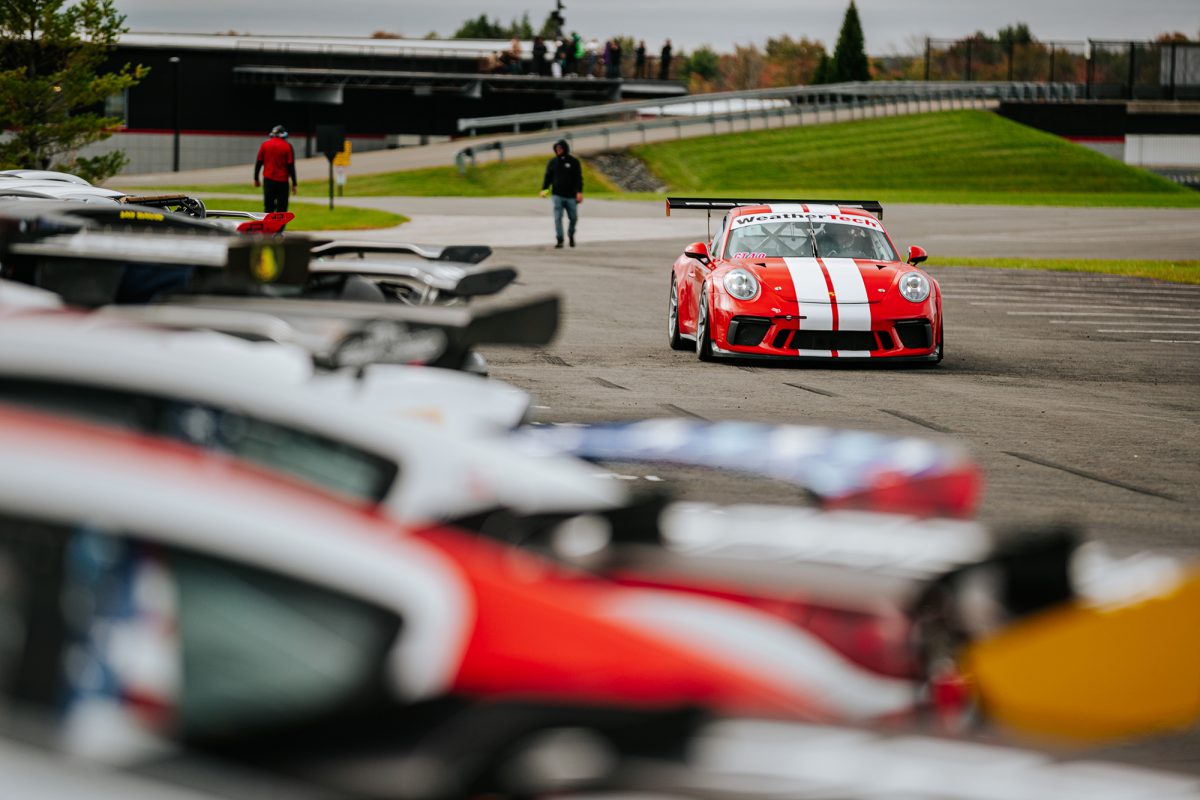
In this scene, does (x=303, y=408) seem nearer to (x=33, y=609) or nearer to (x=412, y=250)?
(x=33, y=609)

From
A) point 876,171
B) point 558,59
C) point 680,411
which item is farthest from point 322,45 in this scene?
point 680,411

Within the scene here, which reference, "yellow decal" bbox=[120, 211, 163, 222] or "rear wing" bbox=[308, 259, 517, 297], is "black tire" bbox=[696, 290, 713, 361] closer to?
"yellow decal" bbox=[120, 211, 163, 222]

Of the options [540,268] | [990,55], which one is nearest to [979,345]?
[540,268]

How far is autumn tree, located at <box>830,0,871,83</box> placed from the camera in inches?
3393

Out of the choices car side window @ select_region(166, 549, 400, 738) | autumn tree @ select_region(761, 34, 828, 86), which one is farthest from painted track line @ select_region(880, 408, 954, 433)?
autumn tree @ select_region(761, 34, 828, 86)

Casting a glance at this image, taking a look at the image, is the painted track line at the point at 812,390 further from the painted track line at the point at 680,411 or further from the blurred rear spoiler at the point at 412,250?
the blurred rear spoiler at the point at 412,250

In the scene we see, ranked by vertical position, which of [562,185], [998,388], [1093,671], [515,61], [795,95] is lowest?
[998,388]

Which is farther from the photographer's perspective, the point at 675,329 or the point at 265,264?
the point at 675,329

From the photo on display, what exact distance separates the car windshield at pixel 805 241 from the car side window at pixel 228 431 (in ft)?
36.5

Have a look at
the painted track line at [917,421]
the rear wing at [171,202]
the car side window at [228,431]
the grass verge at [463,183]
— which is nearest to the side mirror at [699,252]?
the painted track line at [917,421]

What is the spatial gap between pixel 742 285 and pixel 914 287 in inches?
56.2

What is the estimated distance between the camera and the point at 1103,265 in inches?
1064

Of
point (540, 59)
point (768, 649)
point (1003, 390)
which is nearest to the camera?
point (768, 649)

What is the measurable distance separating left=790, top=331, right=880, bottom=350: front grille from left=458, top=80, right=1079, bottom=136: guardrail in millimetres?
37684
